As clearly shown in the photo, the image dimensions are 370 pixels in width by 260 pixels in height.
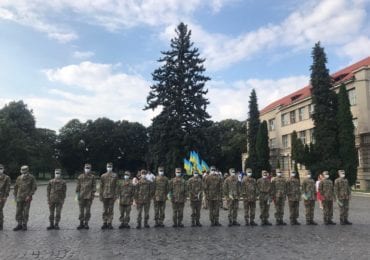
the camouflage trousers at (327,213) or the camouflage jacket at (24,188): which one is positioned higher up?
the camouflage jacket at (24,188)

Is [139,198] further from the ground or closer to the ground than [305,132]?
closer to the ground

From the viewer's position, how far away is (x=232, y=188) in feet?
48.9

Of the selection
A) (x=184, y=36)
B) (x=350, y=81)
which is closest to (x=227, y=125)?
(x=350, y=81)

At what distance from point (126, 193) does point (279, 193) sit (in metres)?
5.68

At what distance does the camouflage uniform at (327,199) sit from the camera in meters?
14.6

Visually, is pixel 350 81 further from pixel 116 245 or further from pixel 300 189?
pixel 116 245

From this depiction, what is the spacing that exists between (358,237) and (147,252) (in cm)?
625

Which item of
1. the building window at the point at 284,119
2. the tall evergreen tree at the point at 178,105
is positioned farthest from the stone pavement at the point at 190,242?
the building window at the point at 284,119

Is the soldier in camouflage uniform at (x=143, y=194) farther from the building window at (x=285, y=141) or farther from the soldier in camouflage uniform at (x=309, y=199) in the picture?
the building window at (x=285, y=141)

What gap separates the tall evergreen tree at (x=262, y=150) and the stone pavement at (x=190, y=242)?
3845 cm

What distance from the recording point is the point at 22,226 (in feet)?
42.6

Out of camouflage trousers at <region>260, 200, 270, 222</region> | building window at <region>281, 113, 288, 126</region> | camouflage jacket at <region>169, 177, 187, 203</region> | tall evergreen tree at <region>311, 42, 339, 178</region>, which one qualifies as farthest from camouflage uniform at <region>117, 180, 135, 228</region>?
building window at <region>281, 113, 288, 126</region>

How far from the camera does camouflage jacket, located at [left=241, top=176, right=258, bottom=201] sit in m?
14.7

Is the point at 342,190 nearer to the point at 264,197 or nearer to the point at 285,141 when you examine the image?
the point at 264,197
